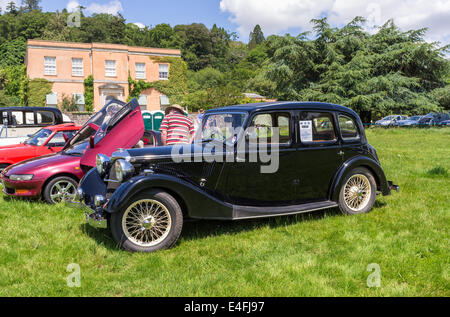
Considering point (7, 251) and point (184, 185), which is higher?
point (184, 185)

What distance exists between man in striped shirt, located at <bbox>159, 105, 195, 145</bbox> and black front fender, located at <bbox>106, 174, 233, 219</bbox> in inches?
96.2

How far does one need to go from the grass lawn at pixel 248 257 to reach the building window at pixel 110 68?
34.2 metres

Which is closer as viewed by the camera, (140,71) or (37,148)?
Answer: (37,148)

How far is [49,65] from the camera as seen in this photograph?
1436 inches

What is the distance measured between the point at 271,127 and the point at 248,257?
6.48 ft

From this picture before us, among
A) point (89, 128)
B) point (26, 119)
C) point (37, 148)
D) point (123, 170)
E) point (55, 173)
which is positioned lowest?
point (55, 173)

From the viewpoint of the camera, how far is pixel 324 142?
5.59 m

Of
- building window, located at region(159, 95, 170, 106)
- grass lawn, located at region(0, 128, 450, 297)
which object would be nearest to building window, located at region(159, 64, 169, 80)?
building window, located at region(159, 95, 170, 106)

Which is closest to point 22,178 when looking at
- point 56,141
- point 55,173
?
point 55,173

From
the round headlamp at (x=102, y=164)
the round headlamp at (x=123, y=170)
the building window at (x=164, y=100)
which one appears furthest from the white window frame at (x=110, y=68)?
the round headlamp at (x=123, y=170)

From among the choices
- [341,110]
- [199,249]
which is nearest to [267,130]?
[341,110]

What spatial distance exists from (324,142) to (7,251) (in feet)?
15.1

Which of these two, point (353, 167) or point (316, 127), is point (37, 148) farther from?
point (353, 167)

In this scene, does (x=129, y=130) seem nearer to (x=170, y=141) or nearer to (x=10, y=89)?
(x=170, y=141)
